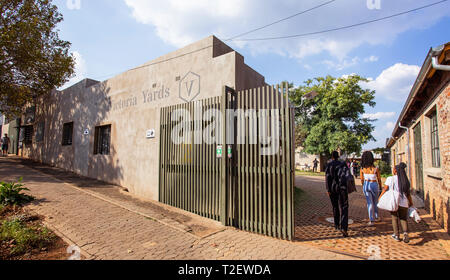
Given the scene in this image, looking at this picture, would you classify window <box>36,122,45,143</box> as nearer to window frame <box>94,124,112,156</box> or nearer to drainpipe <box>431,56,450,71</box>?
window frame <box>94,124,112,156</box>

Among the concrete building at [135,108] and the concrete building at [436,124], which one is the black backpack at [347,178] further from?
the concrete building at [135,108]

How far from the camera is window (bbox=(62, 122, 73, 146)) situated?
12.1 m

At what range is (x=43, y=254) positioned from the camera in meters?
3.43

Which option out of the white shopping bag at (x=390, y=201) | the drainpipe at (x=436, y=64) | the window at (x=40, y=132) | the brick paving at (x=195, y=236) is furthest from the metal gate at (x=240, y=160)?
the window at (x=40, y=132)

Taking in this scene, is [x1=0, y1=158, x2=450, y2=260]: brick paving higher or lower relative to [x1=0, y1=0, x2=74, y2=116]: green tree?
lower

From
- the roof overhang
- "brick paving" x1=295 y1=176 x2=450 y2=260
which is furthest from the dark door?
"brick paving" x1=295 y1=176 x2=450 y2=260

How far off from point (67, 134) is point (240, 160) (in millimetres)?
11929

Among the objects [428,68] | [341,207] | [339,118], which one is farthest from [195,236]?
[339,118]

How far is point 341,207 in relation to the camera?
4.58 m

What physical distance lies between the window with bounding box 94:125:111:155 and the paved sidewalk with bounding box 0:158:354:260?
4297mm
